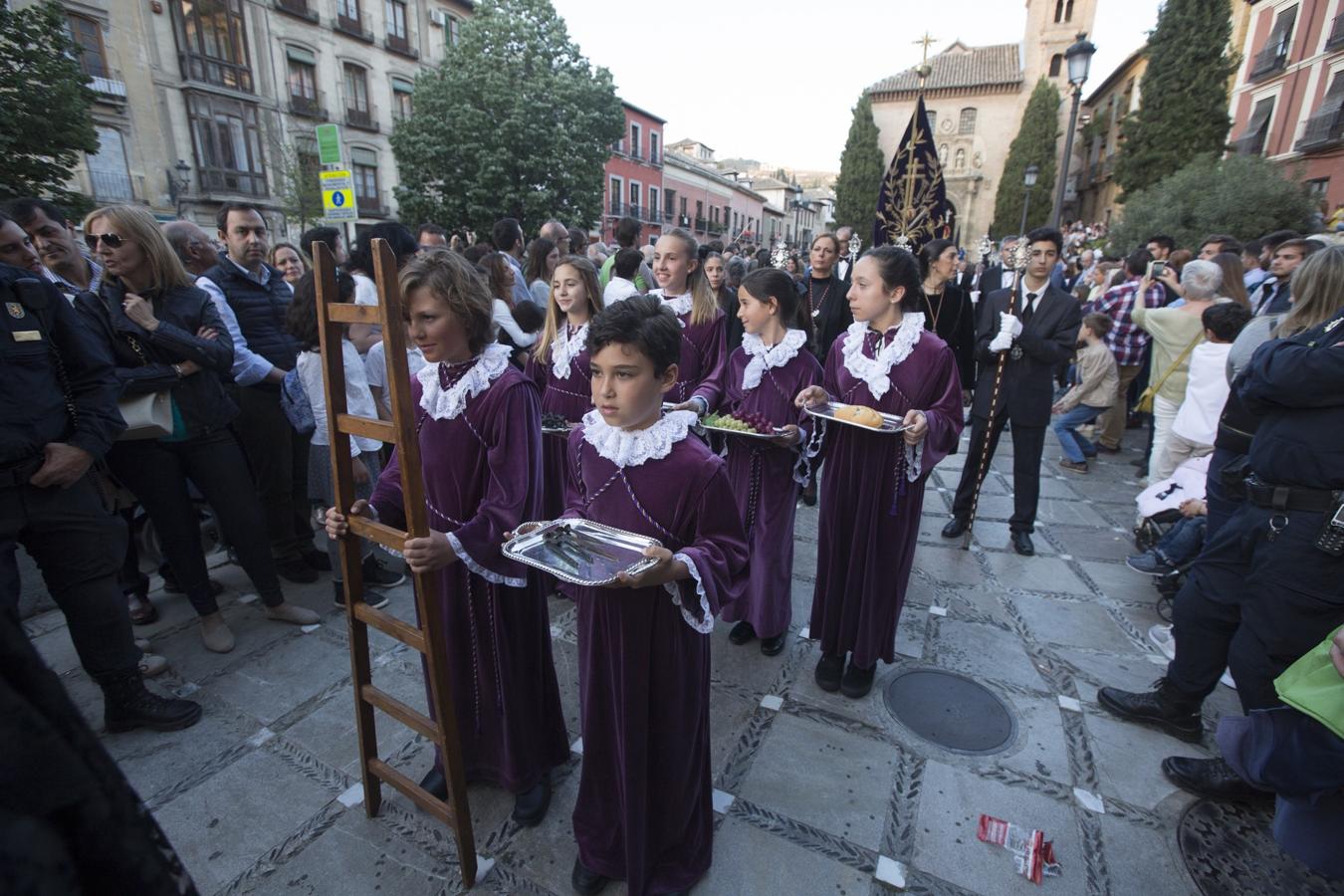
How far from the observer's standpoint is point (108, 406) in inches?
111

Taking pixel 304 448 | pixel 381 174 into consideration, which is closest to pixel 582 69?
pixel 381 174

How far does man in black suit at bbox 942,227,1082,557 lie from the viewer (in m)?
4.72

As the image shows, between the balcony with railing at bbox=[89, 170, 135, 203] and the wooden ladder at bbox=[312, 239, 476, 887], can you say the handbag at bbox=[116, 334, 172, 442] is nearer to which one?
the wooden ladder at bbox=[312, 239, 476, 887]

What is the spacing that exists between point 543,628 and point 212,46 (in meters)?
26.7

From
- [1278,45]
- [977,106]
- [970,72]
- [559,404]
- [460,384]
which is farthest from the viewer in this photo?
[970,72]

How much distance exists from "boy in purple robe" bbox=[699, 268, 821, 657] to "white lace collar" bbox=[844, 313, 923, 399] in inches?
13.2

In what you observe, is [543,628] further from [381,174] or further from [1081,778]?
[381,174]

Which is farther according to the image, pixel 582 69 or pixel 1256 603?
pixel 582 69

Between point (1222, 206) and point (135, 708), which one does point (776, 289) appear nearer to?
point (135, 708)

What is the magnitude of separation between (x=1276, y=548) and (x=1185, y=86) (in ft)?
101

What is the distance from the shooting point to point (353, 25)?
78.7 feet

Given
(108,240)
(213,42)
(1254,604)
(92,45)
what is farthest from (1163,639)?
(213,42)

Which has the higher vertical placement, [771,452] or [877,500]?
[771,452]

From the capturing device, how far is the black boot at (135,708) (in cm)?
288
